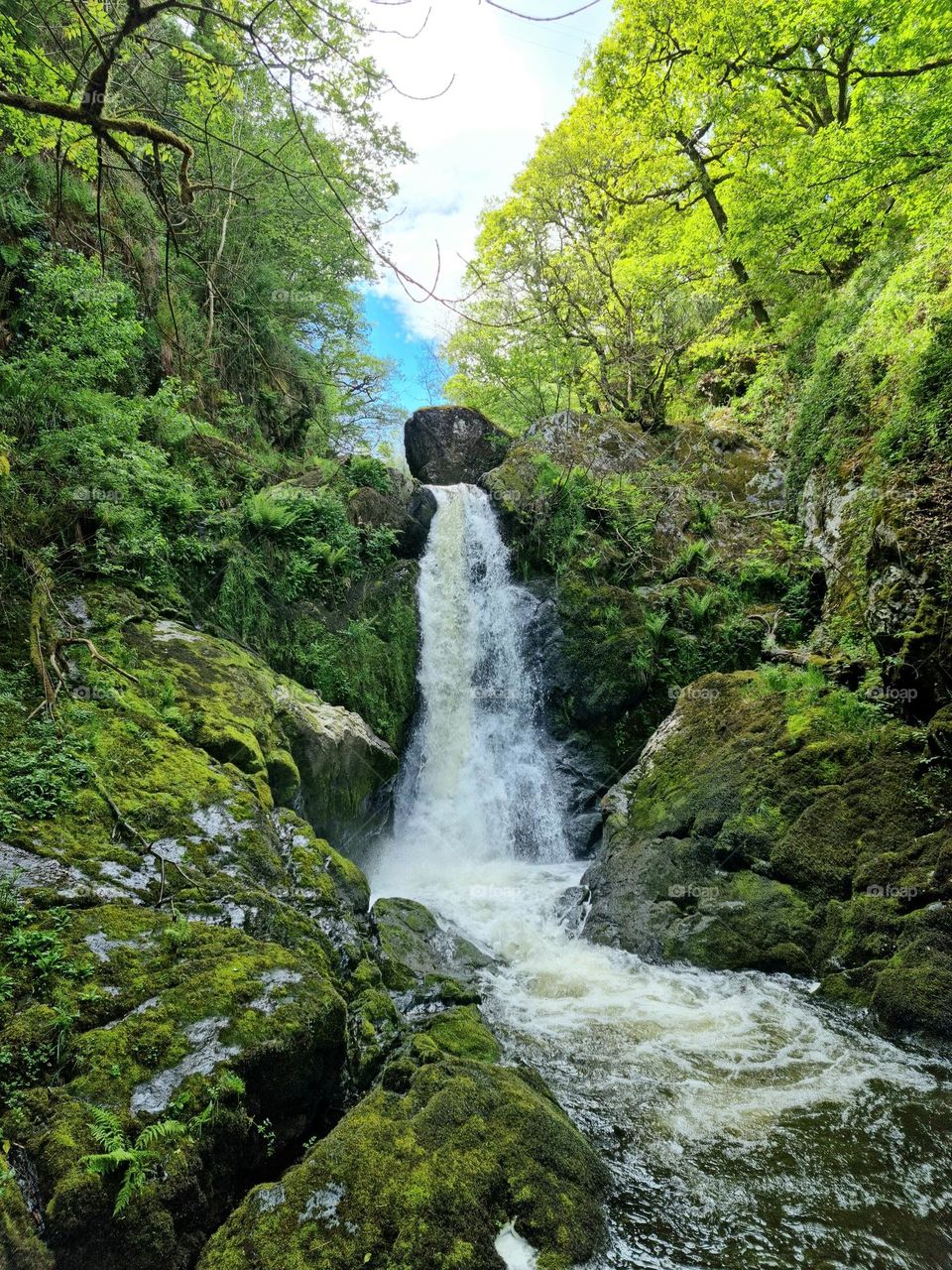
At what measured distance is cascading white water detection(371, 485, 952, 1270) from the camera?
9.00 feet

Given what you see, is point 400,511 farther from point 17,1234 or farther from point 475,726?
point 17,1234

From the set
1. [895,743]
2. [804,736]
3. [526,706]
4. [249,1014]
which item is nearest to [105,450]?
[249,1014]

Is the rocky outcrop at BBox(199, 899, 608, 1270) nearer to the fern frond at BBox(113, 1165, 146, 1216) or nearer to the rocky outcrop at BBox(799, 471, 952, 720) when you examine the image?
the fern frond at BBox(113, 1165, 146, 1216)

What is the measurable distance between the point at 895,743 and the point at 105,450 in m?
8.82

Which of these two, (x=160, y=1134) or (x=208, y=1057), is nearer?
(x=160, y=1134)

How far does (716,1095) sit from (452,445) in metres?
16.1

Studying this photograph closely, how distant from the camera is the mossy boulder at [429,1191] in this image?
230 cm

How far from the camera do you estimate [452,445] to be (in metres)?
17.2

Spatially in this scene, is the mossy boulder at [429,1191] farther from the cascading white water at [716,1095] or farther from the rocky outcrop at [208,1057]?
the cascading white water at [716,1095]

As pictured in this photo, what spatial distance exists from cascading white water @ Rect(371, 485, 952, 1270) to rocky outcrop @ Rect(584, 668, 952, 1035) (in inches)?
14.1

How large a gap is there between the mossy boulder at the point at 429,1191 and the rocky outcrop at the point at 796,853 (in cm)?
308

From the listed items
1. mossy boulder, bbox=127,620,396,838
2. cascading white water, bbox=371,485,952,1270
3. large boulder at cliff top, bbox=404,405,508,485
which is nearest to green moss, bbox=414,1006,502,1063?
cascading white water, bbox=371,485,952,1270

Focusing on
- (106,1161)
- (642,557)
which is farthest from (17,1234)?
(642,557)

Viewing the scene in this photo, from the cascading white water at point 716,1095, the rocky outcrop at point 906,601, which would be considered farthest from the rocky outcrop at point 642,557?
the cascading white water at point 716,1095
